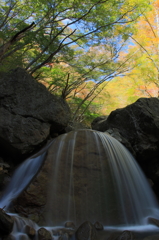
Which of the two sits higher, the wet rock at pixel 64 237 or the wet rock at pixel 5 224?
the wet rock at pixel 5 224

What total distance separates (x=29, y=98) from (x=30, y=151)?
1851 mm

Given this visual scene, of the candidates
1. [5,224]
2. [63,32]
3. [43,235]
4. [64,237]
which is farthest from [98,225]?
[63,32]

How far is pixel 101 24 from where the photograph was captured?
8.91 meters

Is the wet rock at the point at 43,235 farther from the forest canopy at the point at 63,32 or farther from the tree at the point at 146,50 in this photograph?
the tree at the point at 146,50

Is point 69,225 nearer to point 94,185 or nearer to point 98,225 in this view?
point 98,225

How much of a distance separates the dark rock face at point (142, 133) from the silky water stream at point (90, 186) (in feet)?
4.08

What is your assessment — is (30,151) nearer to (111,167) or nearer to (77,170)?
(77,170)

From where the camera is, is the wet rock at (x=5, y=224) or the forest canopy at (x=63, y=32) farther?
the forest canopy at (x=63, y=32)

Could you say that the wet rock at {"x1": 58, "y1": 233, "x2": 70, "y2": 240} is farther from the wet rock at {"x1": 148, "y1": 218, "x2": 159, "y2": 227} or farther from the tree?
the tree

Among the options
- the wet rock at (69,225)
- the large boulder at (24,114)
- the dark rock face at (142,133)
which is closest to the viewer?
the wet rock at (69,225)

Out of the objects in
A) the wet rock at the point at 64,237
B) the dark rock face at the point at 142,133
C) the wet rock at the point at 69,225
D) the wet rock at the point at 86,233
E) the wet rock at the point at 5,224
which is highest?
the dark rock face at the point at 142,133

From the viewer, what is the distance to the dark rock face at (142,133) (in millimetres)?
7027

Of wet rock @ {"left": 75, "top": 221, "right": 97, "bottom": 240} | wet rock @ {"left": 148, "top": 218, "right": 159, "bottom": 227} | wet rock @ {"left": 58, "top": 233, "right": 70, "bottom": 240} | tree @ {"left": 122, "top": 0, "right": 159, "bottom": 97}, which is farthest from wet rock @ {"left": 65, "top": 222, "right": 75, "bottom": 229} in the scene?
tree @ {"left": 122, "top": 0, "right": 159, "bottom": 97}

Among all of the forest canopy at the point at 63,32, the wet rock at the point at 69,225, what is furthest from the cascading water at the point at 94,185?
the forest canopy at the point at 63,32
